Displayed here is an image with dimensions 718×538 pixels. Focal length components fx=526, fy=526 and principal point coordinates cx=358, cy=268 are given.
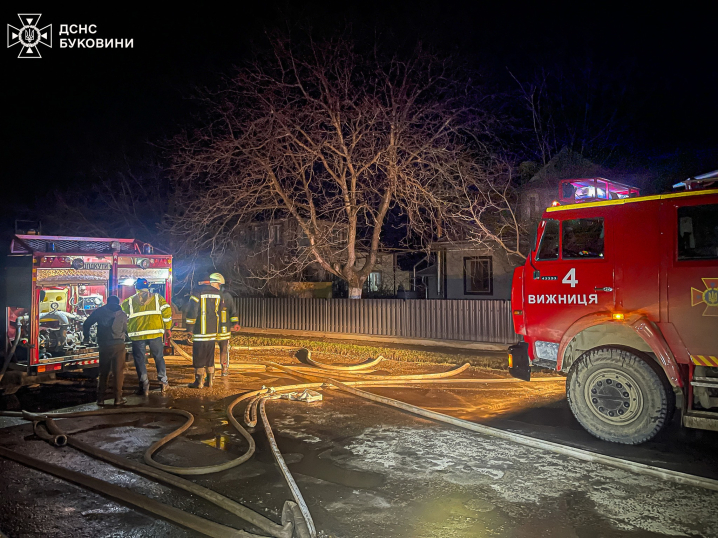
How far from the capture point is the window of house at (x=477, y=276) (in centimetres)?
2209

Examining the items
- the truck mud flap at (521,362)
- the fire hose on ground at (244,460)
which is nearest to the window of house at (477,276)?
the fire hose on ground at (244,460)

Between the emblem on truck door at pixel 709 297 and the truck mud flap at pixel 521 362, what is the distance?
6.53 ft

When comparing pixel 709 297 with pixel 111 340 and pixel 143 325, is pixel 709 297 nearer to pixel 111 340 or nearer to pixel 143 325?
pixel 143 325

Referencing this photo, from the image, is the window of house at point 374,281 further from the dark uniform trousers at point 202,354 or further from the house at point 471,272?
the dark uniform trousers at point 202,354

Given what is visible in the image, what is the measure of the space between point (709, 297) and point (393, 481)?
144 inches

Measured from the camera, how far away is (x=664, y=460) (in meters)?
5.21

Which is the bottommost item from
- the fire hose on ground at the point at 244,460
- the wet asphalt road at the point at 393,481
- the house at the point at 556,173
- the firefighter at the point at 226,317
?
the wet asphalt road at the point at 393,481

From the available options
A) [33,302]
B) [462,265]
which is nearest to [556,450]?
[33,302]

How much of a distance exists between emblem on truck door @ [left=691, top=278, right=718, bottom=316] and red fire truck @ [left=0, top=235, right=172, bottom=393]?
910 centimetres

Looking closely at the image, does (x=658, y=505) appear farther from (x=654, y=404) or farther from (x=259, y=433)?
(x=259, y=433)

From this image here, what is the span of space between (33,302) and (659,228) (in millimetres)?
8951

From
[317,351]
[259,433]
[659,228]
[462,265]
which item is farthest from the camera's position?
[462,265]

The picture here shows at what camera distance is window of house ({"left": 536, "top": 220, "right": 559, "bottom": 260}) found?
21.1ft

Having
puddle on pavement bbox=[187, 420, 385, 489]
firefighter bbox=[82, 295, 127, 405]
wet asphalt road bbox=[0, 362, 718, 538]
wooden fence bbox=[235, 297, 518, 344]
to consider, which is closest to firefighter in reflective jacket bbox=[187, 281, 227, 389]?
firefighter bbox=[82, 295, 127, 405]
